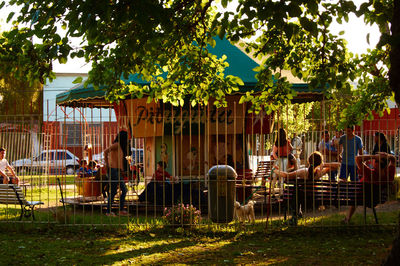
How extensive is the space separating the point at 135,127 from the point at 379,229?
313 inches

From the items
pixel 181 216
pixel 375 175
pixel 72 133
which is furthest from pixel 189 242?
pixel 72 133

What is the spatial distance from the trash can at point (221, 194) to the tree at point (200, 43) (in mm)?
1504

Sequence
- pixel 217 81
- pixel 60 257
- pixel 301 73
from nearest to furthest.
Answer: pixel 60 257 → pixel 301 73 → pixel 217 81

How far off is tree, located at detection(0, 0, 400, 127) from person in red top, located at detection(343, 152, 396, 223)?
129 centimetres

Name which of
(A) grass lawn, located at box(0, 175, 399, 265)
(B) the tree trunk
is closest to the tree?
(B) the tree trunk

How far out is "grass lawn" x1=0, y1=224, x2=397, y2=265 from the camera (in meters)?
7.66

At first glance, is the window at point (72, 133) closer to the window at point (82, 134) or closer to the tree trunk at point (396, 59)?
the window at point (82, 134)

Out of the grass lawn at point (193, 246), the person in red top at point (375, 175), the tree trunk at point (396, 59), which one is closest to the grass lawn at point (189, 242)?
the grass lawn at point (193, 246)

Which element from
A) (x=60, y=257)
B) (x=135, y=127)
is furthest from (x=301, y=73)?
(x=135, y=127)

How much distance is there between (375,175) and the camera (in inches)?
384

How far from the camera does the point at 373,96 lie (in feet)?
35.2

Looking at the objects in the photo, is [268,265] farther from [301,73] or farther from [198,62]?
[198,62]

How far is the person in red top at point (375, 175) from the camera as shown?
9.62 m

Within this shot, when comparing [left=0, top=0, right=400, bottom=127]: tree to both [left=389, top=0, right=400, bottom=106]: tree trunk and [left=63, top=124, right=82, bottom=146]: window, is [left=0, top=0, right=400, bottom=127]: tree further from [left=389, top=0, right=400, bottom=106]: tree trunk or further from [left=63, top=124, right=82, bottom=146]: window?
[left=63, top=124, right=82, bottom=146]: window
